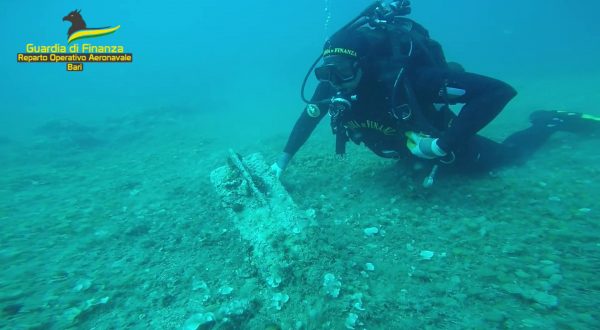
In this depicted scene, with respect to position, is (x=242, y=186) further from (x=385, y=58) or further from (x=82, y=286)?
(x=385, y=58)

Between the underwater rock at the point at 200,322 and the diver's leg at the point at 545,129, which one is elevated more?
the diver's leg at the point at 545,129

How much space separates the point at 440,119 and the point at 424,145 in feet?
2.55

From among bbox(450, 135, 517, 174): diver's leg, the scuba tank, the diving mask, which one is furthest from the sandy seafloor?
the diving mask

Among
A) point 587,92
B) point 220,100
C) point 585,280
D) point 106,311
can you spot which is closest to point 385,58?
point 585,280

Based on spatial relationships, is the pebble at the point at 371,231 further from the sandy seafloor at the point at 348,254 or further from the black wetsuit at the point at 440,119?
the black wetsuit at the point at 440,119

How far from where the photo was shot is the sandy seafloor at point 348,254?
2.11m

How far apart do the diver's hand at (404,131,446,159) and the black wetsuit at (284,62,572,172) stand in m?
0.06

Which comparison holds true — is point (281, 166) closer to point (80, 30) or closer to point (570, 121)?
point (570, 121)

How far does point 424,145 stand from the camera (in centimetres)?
317

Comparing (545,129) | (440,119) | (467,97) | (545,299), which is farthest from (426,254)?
(545,129)

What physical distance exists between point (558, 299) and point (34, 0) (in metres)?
111

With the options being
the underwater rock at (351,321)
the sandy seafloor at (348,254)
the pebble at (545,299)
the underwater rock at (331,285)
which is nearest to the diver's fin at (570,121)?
the sandy seafloor at (348,254)

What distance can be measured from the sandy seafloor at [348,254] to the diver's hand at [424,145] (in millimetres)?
685

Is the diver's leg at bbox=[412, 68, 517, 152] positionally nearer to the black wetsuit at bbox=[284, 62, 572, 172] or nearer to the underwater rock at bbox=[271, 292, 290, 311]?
the black wetsuit at bbox=[284, 62, 572, 172]
